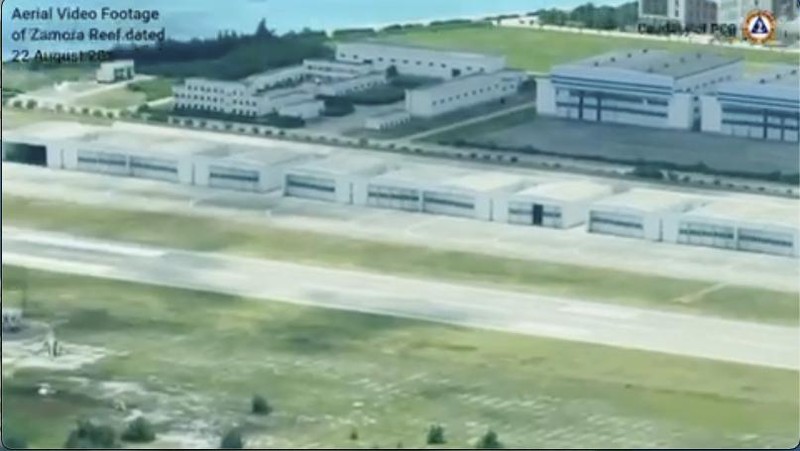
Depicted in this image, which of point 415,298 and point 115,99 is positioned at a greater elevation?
point 115,99

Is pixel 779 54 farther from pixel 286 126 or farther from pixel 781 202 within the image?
pixel 286 126

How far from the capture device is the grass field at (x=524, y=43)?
516 inches

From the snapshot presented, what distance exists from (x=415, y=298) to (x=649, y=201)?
126 centimetres

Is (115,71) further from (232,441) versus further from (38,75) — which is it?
(232,441)

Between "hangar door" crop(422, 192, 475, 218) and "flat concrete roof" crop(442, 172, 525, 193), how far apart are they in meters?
0.04

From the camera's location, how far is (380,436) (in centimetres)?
1052

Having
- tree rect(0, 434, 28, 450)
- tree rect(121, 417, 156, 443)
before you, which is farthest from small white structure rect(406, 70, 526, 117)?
tree rect(0, 434, 28, 450)

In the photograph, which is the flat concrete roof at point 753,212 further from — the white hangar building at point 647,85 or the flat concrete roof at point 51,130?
the flat concrete roof at point 51,130

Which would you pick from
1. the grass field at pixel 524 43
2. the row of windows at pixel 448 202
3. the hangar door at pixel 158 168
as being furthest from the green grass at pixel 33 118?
the row of windows at pixel 448 202

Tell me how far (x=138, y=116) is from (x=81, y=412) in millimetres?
2755

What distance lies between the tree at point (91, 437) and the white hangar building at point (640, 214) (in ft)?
8.34

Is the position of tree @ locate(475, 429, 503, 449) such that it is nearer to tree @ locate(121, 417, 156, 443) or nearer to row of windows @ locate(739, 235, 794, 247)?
tree @ locate(121, 417, 156, 443)

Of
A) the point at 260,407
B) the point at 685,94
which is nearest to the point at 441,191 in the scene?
the point at 685,94

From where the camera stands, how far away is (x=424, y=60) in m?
13.3
